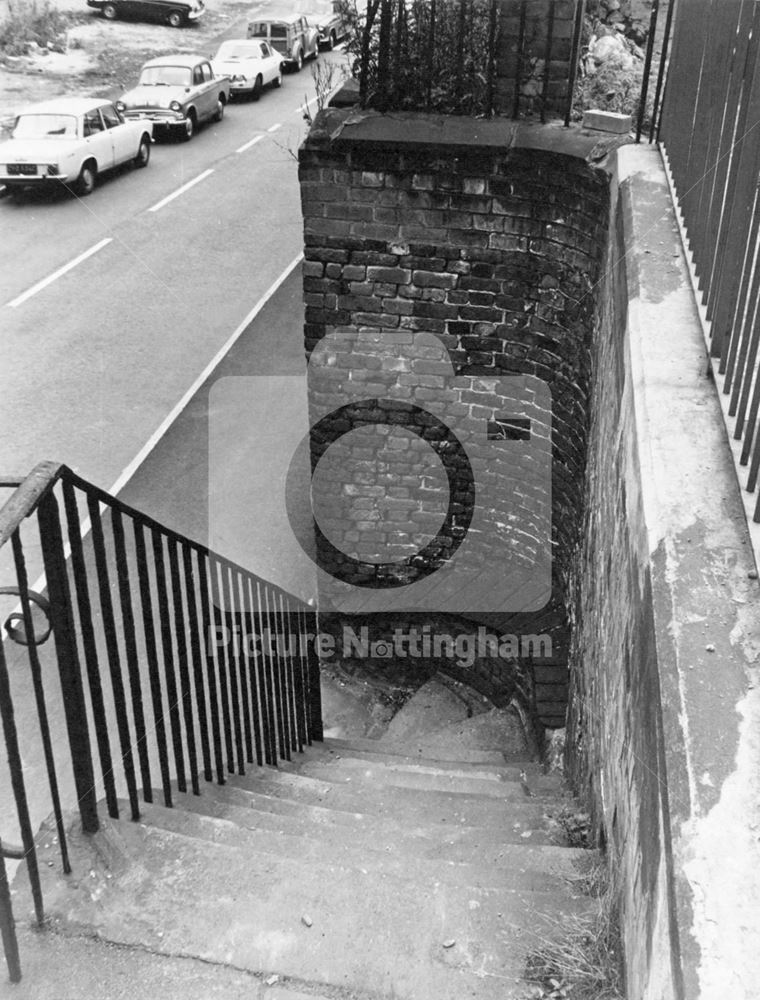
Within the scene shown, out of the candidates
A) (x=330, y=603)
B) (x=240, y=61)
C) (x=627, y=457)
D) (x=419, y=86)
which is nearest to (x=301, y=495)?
(x=330, y=603)

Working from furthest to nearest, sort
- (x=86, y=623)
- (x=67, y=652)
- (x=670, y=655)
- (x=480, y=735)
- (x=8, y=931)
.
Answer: (x=480, y=735), (x=86, y=623), (x=67, y=652), (x=8, y=931), (x=670, y=655)

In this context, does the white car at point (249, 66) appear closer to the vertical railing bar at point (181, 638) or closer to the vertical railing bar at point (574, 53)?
the vertical railing bar at point (574, 53)

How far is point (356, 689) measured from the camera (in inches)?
257

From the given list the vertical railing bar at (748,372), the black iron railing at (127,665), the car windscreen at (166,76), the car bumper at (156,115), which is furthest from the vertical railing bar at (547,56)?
the car windscreen at (166,76)

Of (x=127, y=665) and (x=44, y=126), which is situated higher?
(x=44, y=126)

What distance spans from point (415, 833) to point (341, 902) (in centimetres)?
99

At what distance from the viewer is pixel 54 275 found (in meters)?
13.4

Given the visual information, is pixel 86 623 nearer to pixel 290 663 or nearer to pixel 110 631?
pixel 110 631

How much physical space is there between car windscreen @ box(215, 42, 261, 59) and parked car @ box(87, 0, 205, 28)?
24.8ft

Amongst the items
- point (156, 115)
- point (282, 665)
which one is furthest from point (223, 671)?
point (156, 115)

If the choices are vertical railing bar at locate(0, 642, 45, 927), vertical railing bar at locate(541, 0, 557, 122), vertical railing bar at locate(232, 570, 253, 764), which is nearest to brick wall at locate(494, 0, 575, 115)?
vertical railing bar at locate(541, 0, 557, 122)

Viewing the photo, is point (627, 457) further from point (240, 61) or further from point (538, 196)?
point (240, 61)

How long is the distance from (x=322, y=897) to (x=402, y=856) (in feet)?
1.50

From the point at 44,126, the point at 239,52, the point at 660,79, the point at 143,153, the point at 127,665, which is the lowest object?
the point at 127,665
